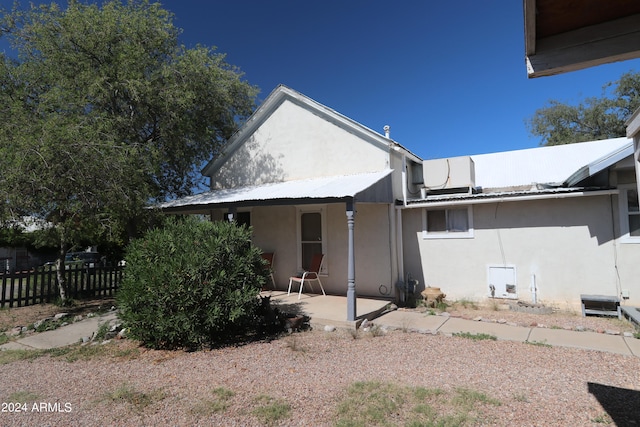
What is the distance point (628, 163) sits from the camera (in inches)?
271

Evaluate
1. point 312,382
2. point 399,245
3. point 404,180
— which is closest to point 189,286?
point 312,382

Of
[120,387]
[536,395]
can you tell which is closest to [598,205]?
[536,395]

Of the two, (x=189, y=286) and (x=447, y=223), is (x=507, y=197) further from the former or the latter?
(x=189, y=286)

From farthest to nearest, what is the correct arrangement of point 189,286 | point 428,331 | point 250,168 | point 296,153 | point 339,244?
1. point 250,168
2. point 296,153
3. point 339,244
4. point 428,331
5. point 189,286

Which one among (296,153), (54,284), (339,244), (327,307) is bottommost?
(327,307)

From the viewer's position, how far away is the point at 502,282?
28.3ft

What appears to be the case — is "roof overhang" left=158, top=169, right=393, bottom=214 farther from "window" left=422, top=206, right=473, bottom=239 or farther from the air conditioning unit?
the air conditioning unit

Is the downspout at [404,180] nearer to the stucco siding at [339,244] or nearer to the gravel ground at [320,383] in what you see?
the stucco siding at [339,244]

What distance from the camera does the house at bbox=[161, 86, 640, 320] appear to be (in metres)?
7.55

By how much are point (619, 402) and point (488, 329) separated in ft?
9.84

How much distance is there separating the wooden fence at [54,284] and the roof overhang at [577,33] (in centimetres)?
Result: 1148

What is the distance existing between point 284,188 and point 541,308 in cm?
669

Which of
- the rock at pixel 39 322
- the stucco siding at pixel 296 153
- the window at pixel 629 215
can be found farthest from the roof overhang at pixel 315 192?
the window at pixel 629 215

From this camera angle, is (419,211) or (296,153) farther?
(296,153)
